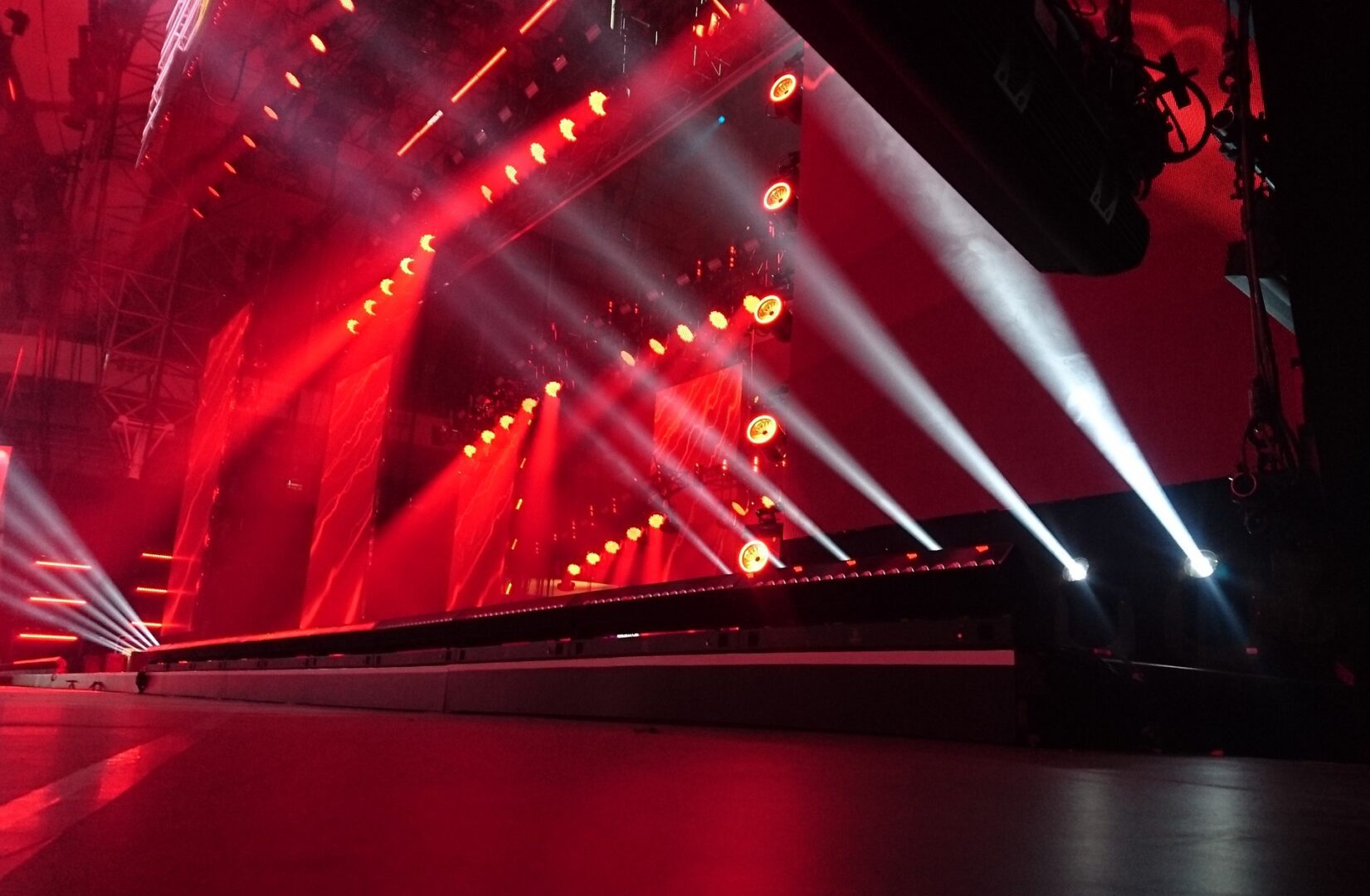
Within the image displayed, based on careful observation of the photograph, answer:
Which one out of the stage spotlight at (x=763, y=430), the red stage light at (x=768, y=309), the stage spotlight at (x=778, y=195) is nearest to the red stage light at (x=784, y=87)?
the stage spotlight at (x=778, y=195)

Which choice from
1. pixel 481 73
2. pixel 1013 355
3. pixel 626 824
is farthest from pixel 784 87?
pixel 626 824

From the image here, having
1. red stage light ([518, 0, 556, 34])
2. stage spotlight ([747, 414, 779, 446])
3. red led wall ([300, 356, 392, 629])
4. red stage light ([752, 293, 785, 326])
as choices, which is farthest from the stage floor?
red led wall ([300, 356, 392, 629])

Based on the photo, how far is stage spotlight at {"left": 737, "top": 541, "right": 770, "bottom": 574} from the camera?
20.2 feet

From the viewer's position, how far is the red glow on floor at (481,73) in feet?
23.6

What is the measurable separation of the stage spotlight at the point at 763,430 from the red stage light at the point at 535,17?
334 cm

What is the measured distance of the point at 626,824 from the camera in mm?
863

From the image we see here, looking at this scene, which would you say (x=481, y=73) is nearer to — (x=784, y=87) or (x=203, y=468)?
(x=784, y=87)

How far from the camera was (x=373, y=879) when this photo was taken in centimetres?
58

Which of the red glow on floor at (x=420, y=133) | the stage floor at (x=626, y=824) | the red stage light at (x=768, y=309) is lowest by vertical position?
the stage floor at (x=626, y=824)

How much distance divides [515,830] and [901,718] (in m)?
2.10

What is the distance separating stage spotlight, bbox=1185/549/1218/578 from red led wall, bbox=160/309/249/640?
9.45 m

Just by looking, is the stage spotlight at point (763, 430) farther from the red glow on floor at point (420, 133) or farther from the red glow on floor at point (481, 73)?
the red glow on floor at point (420, 133)

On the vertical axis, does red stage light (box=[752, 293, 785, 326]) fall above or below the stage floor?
above

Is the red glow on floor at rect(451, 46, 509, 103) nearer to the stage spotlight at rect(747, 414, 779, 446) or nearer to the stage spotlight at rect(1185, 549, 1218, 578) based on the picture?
the stage spotlight at rect(747, 414, 779, 446)
